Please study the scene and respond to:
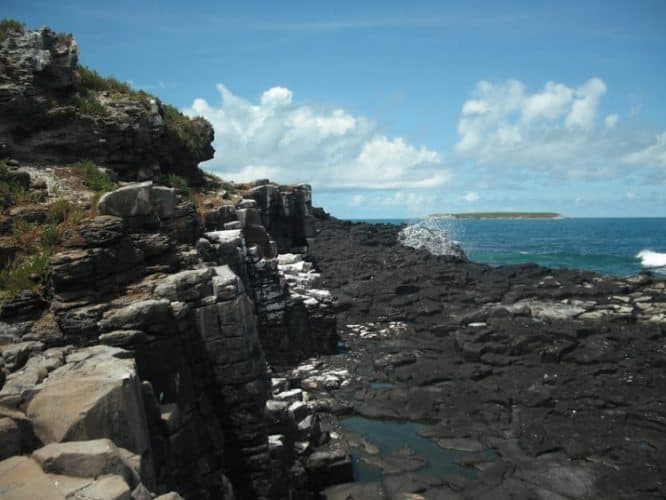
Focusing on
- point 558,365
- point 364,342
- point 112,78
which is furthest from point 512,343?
point 112,78

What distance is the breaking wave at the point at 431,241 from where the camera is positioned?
72.5 metres

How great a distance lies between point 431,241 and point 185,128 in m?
52.3

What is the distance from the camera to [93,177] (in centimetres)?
1769

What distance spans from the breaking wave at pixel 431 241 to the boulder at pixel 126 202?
5827 cm

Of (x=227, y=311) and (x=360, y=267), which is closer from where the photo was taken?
(x=227, y=311)

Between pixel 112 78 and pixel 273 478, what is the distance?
18.8 m

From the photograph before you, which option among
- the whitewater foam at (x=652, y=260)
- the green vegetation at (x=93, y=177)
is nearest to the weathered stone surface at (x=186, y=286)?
the green vegetation at (x=93, y=177)

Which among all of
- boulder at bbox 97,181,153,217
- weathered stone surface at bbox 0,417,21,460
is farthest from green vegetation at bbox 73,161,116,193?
weathered stone surface at bbox 0,417,21,460

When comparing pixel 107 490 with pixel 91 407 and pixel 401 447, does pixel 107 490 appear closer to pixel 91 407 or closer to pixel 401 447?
pixel 91 407

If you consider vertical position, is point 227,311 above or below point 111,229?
below

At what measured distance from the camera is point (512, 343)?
28.7 m

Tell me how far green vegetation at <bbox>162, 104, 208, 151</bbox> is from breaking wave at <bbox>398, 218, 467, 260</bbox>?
1784 inches

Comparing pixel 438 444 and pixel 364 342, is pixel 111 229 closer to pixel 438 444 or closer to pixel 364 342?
pixel 438 444

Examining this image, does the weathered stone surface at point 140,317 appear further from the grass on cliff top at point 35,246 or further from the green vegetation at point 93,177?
the green vegetation at point 93,177
